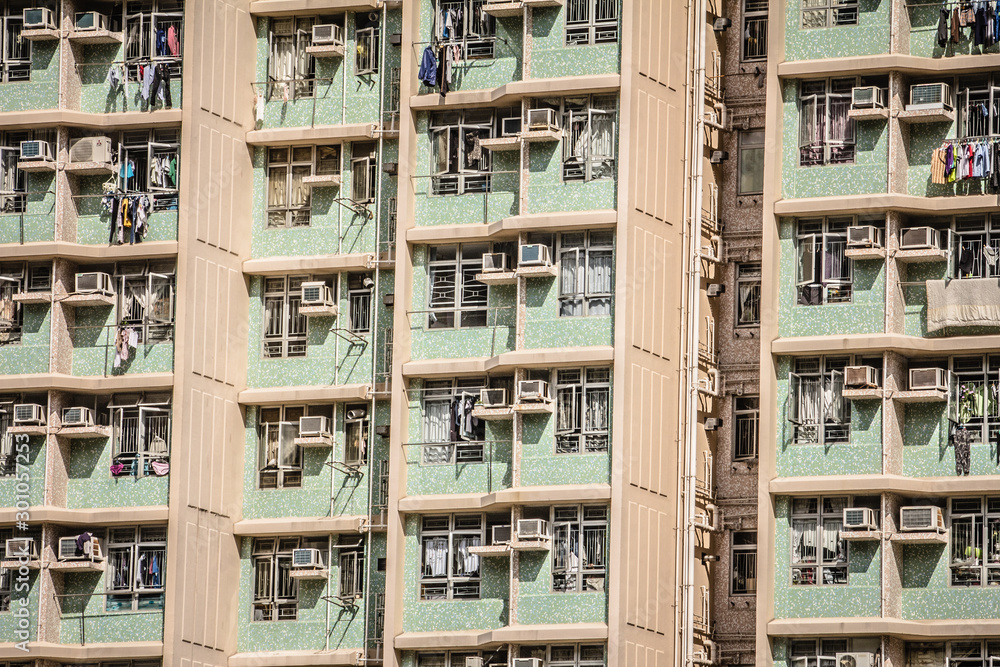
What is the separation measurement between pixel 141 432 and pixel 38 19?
7.90m

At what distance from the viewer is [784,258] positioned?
43688 mm

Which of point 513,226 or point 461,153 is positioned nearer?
point 513,226

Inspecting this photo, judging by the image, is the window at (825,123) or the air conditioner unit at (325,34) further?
the air conditioner unit at (325,34)

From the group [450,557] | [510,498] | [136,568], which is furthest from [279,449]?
[510,498]

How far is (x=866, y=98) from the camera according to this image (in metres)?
43.1

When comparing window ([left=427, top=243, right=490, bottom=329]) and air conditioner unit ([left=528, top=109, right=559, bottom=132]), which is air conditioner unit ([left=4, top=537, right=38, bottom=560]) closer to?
window ([left=427, top=243, right=490, bottom=329])

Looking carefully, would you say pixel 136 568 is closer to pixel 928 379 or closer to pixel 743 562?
pixel 743 562

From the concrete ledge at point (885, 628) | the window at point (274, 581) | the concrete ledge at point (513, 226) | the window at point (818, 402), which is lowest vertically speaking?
the concrete ledge at point (885, 628)

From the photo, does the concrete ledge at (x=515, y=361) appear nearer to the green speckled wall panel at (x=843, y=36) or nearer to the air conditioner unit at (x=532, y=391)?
the air conditioner unit at (x=532, y=391)

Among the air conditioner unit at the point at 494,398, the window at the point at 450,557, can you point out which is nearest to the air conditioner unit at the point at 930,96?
the air conditioner unit at the point at 494,398

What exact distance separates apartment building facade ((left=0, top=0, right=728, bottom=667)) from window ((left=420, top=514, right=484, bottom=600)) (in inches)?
2.2

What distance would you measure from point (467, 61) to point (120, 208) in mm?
6866

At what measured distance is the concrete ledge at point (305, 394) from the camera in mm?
44969

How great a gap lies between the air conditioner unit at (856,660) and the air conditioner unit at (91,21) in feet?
57.6
